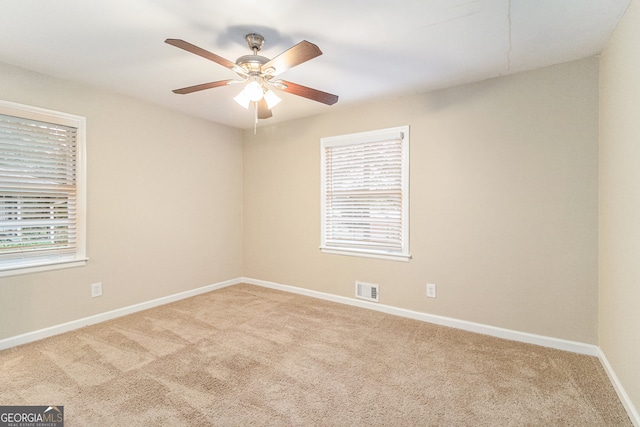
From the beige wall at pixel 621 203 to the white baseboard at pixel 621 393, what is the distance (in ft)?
0.12

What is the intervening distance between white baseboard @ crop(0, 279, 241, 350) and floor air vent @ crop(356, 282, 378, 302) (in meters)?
2.05

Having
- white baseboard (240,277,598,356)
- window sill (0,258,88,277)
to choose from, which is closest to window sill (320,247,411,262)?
white baseboard (240,277,598,356)

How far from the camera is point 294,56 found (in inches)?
69.6

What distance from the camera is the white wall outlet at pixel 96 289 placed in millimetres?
3051

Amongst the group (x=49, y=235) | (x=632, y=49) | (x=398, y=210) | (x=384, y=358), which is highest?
(x=632, y=49)

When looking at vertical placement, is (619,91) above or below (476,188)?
above

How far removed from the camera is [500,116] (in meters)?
2.73

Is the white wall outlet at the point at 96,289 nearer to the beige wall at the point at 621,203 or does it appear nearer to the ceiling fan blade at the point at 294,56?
the ceiling fan blade at the point at 294,56

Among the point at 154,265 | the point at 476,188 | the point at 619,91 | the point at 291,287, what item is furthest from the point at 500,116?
the point at 154,265

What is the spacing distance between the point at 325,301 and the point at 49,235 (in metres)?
2.89

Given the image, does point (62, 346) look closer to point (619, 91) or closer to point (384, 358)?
point (384, 358)

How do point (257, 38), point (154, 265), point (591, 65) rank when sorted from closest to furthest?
point (257, 38) < point (591, 65) < point (154, 265)

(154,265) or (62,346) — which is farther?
(154,265)

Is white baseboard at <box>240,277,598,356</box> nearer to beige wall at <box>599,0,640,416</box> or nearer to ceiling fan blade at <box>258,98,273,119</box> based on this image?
beige wall at <box>599,0,640,416</box>
